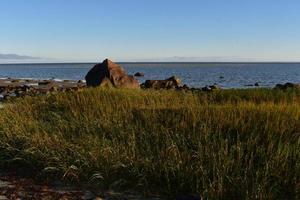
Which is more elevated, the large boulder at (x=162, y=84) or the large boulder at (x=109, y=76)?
the large boulder at (x=109, y=76)

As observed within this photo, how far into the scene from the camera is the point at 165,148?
1031cm

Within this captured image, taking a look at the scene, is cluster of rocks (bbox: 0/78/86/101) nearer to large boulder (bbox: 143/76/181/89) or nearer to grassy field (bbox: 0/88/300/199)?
large boulder (bbox: 143/76/181/89)

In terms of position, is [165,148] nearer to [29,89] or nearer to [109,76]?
[109,76]

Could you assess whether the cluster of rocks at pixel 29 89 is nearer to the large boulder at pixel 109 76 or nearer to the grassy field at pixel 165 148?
the large boulder at pixel 109 76

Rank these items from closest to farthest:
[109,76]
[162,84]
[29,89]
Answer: [109,76] → [29,89] → [162,84]

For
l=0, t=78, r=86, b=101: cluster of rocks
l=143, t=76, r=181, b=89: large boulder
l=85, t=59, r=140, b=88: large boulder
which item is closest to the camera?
l=85, t=59, r=140, b=88: large boulder

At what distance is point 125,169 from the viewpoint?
9617 mm

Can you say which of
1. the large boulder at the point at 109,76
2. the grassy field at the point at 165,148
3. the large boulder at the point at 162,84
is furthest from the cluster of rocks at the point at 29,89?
the grassy field at the point at 165,148

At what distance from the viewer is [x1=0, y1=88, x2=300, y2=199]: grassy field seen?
8.80 m

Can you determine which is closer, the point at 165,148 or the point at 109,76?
the point at 165,148

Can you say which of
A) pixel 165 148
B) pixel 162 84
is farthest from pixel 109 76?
pixel 165 148

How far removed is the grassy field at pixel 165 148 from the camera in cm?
880

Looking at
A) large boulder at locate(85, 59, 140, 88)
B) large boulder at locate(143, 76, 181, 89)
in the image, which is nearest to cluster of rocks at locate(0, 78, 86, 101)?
large boulder at locate(85, 59, 140, 88)

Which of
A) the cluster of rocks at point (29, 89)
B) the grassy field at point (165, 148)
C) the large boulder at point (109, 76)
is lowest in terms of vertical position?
the cluster of rocks at point (29, 89)
